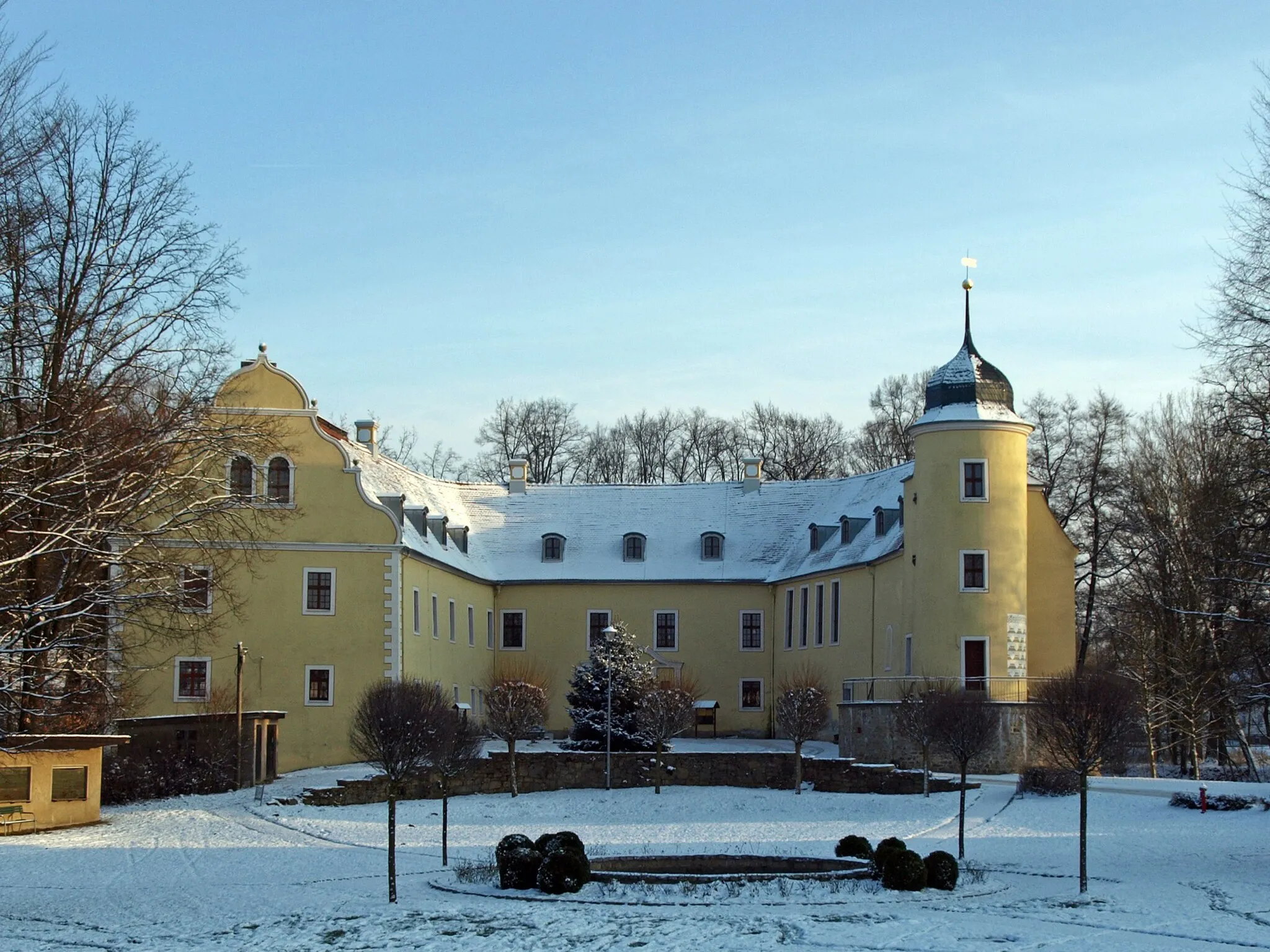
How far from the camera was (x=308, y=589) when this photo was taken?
3744 centimetres

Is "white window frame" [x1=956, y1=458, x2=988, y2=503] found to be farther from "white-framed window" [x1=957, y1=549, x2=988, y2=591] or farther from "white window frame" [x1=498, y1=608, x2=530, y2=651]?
"white window frame" [x1=498, y1=608, x2=530, y2=651]

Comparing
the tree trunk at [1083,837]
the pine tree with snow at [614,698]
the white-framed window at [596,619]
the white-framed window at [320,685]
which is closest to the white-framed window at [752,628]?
the white-framed window at [596,619]

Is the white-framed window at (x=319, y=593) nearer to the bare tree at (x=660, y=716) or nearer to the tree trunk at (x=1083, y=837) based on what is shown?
the bare tree at (x=660, y=716)

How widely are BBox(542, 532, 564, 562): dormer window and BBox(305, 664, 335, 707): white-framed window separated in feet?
37.6

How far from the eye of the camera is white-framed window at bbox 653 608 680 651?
4666 centimetres

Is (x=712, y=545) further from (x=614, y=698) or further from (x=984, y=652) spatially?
(x=984, y=652)

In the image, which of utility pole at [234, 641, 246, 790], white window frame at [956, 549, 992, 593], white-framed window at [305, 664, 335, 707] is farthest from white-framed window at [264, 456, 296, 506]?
white window frame at [956, 549, 992, 593]

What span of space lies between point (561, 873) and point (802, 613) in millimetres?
25880

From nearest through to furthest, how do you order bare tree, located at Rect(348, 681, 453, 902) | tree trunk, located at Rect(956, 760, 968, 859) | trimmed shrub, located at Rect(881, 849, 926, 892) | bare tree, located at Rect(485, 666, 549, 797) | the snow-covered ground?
1. the snow-covered ground
2. trimmed shrub, located at Rect(881, 849, 926, 892)
3. bare tree, located at Rect(348, 681, 453, 902)
4. tree trunk, located at Rect(956, 760, 968, 859)
5. bare tree, located at Rect(485, 666, 549, 797)

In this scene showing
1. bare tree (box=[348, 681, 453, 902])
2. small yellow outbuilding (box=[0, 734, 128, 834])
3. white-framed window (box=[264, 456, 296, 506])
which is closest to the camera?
bare tree (box=[348, 681, 453, 902])

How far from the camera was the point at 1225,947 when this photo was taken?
53.1 ft

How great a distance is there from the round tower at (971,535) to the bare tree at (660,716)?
5.54m

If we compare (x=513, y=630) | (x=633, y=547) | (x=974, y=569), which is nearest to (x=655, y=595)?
(x=633, y=547)

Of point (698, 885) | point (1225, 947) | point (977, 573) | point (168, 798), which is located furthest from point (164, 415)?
point (977, 573)
